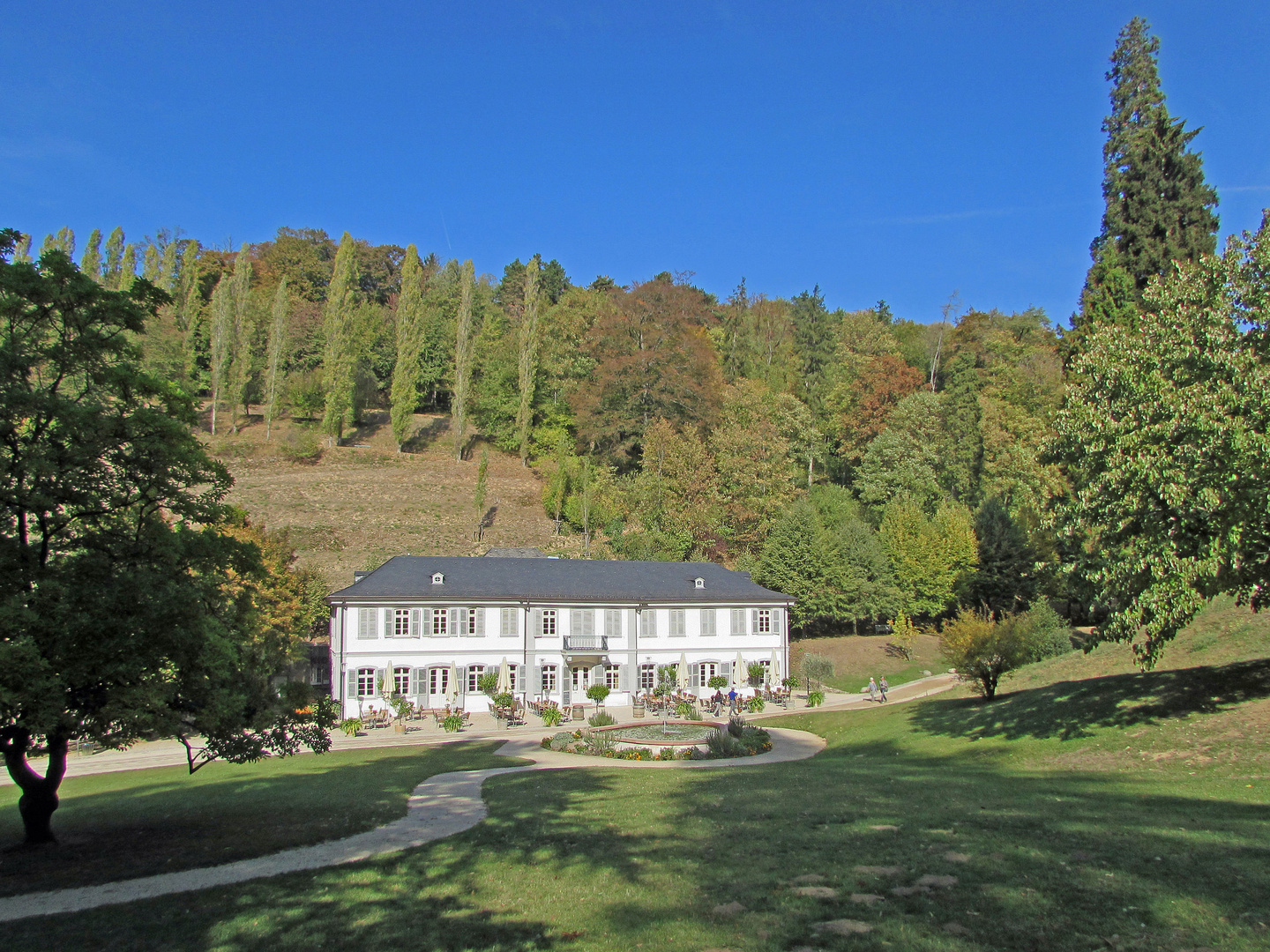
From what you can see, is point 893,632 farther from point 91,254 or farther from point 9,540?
point 91,254

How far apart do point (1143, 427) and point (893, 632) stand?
37.1m

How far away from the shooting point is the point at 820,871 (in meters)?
9.54

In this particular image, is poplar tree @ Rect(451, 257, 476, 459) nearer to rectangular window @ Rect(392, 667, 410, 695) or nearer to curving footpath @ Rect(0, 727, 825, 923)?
rectangular window @ Rect(392, 667, 410, 695)

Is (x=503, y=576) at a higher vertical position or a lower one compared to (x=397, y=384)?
lower

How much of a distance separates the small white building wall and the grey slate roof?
52 centimetres

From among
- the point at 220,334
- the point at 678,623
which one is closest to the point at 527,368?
the point at 220,334

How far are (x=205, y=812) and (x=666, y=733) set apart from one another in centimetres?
1693

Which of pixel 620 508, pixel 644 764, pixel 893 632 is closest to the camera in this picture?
pixel 644 764

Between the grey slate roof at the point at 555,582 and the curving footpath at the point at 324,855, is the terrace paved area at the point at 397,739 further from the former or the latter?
the curving footpath at the point at 324,855

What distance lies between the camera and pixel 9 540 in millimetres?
11969

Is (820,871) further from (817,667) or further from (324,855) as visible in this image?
(817,667)

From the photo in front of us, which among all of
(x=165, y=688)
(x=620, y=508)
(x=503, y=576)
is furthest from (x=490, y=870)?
(x=620, y=508)

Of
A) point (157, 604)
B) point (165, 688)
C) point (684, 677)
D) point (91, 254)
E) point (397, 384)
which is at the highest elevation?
point (91, 254)

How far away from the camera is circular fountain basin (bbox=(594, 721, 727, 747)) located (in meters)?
27.4
